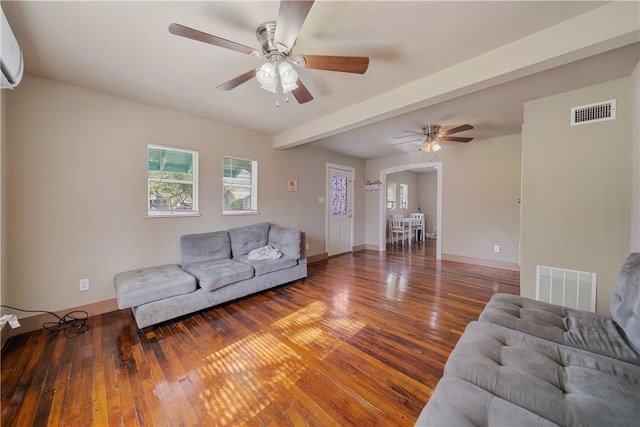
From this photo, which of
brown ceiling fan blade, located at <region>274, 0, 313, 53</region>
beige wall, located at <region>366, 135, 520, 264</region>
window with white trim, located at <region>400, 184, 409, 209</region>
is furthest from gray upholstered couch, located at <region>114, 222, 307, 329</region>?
window with white trim, located at <region>400, 184, 409, 209</region>

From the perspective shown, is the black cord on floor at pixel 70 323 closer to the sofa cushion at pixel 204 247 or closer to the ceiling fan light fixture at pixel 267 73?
the sofa cushion at pixel 204 247

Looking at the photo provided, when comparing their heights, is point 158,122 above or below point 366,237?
above

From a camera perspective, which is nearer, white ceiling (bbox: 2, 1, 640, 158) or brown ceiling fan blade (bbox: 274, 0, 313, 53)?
brown ceiling fan blade (bbox: 274, 0, 313, 53)

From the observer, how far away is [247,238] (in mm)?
3607

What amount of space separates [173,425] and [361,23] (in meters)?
2.76

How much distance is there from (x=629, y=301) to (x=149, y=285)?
11.6ft

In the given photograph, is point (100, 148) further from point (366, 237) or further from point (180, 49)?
point (366, 237)

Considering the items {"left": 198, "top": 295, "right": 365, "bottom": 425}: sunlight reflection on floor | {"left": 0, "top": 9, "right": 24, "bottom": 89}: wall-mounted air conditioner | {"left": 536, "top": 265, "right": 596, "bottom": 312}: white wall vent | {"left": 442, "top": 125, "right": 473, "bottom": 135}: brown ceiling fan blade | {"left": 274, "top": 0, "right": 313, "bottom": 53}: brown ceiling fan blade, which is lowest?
{"left": 198, "top": 295, "right": 365, "bottom": 425}: sunlight reflection on floor

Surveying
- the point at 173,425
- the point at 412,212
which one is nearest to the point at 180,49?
the point at 173,425

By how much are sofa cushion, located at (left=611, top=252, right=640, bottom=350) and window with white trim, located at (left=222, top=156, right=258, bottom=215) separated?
3.96 metres

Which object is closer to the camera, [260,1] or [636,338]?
[636,338]

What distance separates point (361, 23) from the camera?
1620 millimetres

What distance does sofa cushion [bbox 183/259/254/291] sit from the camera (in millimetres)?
2589

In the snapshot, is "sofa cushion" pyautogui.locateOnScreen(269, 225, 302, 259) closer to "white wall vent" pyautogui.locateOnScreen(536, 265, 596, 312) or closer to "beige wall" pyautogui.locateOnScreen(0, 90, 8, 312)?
"beige wall" pyautogui.locateOnScreen(0, 90, 8, 312)
